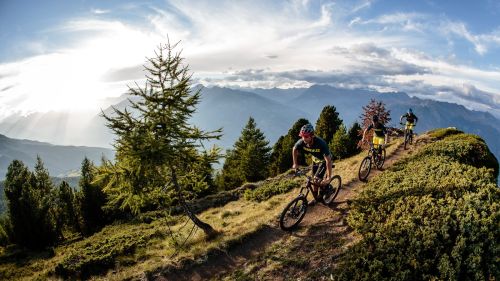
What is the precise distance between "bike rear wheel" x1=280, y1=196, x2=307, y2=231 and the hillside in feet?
1.11

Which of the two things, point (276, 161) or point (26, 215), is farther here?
point (276, 161)

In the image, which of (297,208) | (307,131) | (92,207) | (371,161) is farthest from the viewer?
(92,207)

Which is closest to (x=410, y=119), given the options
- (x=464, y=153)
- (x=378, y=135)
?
(x=464, y=153)

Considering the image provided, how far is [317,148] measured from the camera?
40.8 ft

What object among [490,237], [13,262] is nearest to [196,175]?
[490,237]

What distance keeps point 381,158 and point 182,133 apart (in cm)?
1313

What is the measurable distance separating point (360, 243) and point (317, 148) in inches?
151

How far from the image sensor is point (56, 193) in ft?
177

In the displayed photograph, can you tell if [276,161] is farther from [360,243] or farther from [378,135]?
[360,243]

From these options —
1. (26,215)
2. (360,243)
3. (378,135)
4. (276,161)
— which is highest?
(378,135)

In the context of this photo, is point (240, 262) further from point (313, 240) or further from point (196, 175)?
point (196, 175)

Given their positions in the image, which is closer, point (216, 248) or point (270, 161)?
point (216, 248)

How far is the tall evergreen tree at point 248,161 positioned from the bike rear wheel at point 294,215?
42749 millimetres

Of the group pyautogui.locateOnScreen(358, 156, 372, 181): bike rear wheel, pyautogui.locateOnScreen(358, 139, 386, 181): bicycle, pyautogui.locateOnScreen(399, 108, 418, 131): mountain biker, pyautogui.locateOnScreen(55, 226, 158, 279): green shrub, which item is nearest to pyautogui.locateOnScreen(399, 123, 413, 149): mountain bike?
pyautogui.locateOnScreen(399, 108, 418, 131): mountain biker
